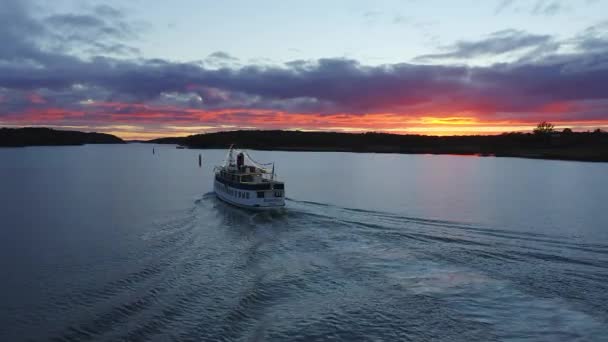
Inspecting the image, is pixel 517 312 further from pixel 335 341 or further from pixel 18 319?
pixel 18 319

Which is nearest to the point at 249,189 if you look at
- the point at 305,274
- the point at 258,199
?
the point at 258,199

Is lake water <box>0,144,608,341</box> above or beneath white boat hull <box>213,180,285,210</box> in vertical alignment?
beneath

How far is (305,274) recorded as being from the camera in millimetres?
27703

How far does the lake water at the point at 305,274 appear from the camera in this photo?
20.0 meters

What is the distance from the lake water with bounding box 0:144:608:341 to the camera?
65.7ft

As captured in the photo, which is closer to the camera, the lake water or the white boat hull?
the lake water

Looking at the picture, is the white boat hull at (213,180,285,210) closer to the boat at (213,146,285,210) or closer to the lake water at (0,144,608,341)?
the boat at (213,146,285,210)

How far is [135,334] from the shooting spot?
18953 mm

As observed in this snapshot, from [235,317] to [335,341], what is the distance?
5.23 m

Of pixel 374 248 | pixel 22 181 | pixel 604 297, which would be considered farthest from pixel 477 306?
pixel 22 181

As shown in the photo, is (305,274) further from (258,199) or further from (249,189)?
(249,189)

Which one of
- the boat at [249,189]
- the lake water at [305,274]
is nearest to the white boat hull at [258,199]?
the boat at [249,189]

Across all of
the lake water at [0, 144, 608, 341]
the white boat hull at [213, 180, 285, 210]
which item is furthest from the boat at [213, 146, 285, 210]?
the lake water at [0, 144, 608, 341]

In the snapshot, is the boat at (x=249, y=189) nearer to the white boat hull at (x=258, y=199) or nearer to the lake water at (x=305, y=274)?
the white boat hull at (x=258, y=199)
